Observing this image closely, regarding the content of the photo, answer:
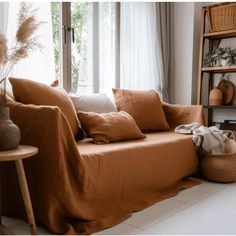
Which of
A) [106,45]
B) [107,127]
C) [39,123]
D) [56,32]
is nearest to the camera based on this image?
[39,123]

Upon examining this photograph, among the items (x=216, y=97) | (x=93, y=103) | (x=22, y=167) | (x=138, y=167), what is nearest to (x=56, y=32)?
(x=93, y=103)

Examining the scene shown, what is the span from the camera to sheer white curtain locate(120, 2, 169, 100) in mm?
3248

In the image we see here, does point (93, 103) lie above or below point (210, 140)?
above

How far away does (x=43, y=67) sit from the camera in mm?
2428

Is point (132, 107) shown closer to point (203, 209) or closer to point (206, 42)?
point (203, 209)

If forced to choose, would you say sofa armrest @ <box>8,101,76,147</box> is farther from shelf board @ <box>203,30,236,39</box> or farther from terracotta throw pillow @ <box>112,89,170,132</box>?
shelf board @ <box>203,30,236,39</box>

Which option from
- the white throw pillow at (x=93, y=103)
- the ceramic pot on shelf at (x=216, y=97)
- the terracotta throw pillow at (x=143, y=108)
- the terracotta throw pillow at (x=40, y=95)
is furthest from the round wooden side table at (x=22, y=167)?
the ceramic pot on shelf at (x=216, y=97)

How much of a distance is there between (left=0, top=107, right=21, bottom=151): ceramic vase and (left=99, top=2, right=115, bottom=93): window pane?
1.69 m

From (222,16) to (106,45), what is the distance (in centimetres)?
139

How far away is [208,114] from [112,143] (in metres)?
2.11

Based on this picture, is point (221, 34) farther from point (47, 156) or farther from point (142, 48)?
point (47, 156)

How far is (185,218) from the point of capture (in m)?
1.72

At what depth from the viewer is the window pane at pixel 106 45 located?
3.06m

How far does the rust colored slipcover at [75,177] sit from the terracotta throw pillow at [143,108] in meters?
0.61
